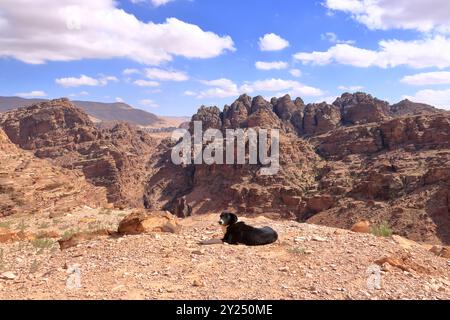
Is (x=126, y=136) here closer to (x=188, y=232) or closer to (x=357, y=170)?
(x=357, y=170)

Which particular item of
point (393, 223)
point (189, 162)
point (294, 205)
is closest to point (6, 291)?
point (393, 223)

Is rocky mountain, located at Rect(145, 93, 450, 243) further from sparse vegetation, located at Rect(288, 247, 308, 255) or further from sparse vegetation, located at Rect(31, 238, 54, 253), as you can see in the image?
sparse vegetation, located at Rect(31, 238, 54, 253)

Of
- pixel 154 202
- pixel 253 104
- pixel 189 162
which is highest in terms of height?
pixel 253 104

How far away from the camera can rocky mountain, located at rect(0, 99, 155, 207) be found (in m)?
77.1

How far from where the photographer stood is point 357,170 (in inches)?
2493

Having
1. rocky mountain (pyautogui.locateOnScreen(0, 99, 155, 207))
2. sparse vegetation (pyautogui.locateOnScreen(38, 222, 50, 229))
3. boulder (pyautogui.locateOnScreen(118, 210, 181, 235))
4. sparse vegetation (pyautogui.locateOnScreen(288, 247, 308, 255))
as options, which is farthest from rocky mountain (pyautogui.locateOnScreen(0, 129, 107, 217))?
rocky mountain (pyautogui.locateOnScreen(0, 99, 155, 207))

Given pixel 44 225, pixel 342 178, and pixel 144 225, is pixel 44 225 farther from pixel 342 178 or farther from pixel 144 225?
pixel 342 178

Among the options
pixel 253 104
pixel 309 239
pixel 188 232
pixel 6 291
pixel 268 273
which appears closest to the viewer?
pixel 6 291

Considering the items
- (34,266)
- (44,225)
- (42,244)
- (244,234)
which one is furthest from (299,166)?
(34,266)

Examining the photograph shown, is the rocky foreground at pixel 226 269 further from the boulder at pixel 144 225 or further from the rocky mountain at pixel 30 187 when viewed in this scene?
the rocky mountain at pixel 30 187

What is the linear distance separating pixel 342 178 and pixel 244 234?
176 ft

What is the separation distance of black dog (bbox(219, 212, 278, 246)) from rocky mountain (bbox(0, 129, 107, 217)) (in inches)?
810

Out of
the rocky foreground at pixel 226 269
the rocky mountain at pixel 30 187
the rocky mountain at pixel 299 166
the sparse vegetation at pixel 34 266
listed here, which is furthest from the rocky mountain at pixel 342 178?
the sparse vegetation at pixel 34 266

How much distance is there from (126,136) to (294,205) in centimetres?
5852
